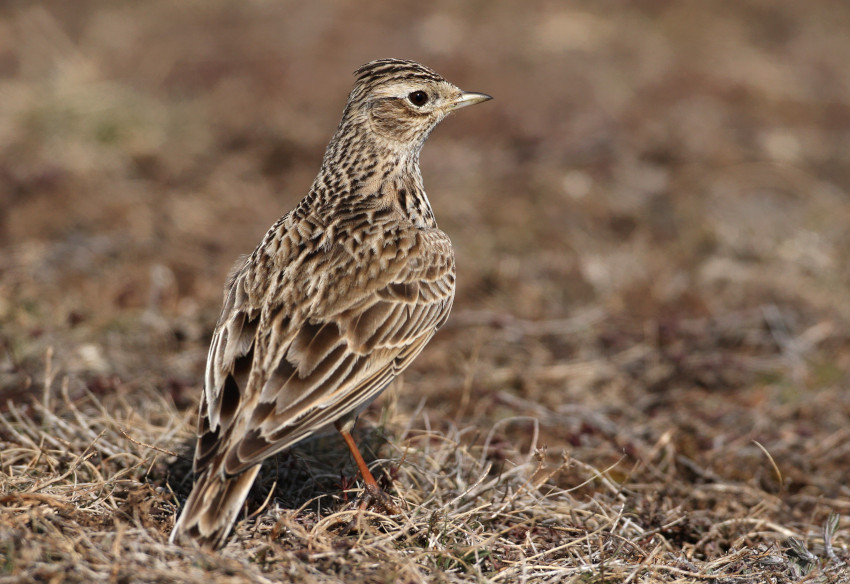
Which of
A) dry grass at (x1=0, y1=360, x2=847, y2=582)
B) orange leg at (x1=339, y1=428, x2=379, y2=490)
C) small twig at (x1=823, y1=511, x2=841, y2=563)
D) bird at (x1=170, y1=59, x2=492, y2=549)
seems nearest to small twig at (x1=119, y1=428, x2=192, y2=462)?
dry grass at (x1=0, y1=360, x2=847, y2=582)

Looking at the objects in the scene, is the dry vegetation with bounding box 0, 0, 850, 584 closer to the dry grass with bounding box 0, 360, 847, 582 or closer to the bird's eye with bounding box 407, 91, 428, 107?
the dry grass with bounding box 0, 360, 847, 582

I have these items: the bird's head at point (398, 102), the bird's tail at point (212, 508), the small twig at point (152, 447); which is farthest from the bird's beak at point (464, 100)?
the bird's tail at point (212, 508)

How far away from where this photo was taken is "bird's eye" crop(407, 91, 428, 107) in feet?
17.6

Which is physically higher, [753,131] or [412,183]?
[412,183]

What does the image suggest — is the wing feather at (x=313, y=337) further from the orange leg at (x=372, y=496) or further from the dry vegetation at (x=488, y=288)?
the dry vegetation at (x=488, y=288)

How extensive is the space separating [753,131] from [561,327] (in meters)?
6.13

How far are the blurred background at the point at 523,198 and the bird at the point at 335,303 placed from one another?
139 centimetres

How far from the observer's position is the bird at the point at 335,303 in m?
3.74

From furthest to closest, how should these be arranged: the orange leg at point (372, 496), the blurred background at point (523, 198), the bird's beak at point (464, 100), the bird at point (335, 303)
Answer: the blurred background at point (523, 198) < the bird's beak at point (464, 100) < the orange leg at point (372, 496) < the bird at point (335, 303)

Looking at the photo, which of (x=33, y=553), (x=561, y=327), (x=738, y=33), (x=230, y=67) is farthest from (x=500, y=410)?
(x=738, y=33)

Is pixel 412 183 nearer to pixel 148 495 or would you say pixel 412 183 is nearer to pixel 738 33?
pixel 148 495

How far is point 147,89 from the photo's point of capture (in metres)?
12.0

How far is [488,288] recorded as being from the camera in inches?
324

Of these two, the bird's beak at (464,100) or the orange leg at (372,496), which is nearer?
the orange leg at (372,496)
